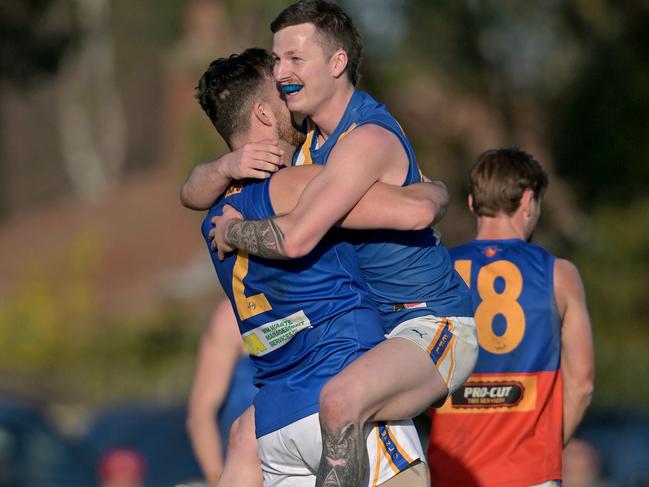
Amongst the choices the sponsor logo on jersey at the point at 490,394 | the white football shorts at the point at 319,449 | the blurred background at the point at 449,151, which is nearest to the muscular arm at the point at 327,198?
the white football shorts at the point at 319,449

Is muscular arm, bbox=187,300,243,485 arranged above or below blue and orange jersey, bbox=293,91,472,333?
below

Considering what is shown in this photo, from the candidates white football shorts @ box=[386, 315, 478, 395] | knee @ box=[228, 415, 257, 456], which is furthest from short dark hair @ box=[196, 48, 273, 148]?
knee @ box=[228, 415, 257, 456]

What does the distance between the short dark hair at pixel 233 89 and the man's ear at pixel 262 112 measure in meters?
0.02

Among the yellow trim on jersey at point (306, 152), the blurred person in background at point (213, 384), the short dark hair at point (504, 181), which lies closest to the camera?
the yellow trim on jersey at point (306, 152)

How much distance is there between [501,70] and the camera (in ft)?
43.9

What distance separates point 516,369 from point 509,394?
0.11 meters

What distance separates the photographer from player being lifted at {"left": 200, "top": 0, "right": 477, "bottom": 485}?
3.83 m

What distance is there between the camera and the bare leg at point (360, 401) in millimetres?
3789

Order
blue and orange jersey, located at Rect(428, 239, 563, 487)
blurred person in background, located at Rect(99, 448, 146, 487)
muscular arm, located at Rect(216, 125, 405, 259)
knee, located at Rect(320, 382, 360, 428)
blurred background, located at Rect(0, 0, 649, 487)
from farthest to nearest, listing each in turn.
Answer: blurred background, located at Rect(0, 0, 649, 487)
blurred person in background, located at Rect(99, 448, 146, 487)
blue and orange jersey, located at Rect(428, 239, 563, 487)
muscular arm, located at Rect(216, 125, 405, 259)
knee, located at Rect(320, 382, 360, 428)

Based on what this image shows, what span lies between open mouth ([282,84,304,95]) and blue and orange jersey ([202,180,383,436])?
0.34m

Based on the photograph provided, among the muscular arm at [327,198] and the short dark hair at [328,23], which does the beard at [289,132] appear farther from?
the muscular arm at [327,198]

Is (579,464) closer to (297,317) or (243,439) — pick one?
(243,439)

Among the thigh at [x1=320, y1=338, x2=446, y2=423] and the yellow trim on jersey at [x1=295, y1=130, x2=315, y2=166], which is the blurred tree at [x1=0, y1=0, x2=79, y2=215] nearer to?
the yellow trim on jersey at [x1=295, y1=130, x2=315, y2=166]

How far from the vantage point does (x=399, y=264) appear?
4.27m
